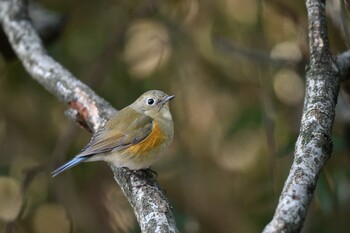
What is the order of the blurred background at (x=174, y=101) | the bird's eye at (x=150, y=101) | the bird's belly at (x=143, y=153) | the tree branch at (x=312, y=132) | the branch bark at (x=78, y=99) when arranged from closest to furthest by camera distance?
the tree branch at (x=312, y=132) → the branch bark at (x=78, y=99) → the bird's belly at (x=143, y=153) → the bird's eye at (x=150, y=101) → the blurred background at (x=174, y=101)

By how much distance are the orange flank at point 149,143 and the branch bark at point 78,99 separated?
0.14 meters

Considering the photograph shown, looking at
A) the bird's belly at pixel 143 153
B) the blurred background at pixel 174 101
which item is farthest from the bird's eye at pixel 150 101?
the blurred background at pixel 174 101

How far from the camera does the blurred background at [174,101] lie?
15.7 ft

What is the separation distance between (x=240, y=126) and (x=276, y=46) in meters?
0.96

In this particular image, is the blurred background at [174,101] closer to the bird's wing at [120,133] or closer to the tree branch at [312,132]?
the bird's wing at [120,133]

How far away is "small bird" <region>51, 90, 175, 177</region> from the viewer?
3.48 meters

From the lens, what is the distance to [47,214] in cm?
519

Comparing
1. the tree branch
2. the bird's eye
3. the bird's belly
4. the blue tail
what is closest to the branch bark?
the bird's belly

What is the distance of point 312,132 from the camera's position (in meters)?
2.35

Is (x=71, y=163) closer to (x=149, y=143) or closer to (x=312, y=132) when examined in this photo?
(x=149, y=143)

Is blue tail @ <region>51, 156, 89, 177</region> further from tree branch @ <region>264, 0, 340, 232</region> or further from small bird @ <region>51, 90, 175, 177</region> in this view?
tree branch @ <region>264, 0, 340, 232</region>

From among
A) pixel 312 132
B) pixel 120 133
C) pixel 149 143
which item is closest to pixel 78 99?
pixel 120 133

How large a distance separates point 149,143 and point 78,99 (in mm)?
431

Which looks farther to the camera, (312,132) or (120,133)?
(120,133)
